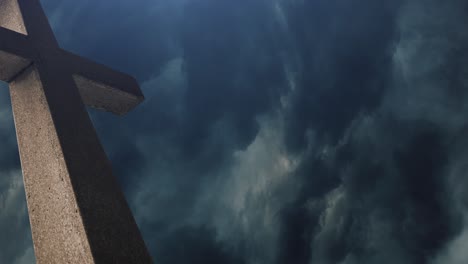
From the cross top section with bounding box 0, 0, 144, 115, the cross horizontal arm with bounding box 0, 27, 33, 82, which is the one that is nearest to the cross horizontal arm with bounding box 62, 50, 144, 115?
the cross top section with bounding box 0, 0, 144, 115

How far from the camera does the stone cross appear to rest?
7.77ft

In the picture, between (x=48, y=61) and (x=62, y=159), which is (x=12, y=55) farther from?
(x=62, y=159)

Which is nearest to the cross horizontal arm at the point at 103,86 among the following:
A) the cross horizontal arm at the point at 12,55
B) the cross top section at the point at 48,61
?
the cross top section at the point at 48,61

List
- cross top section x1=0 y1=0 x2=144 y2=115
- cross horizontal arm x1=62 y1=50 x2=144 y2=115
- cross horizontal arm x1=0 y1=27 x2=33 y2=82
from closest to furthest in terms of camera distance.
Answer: cross horizontal arm x1=0 y1=27 x2=33 y2=82
cross top section x1=0 y1=0 x2=144 y2=115
cross horizontal arm x1=62 y1=50 x2=144 y2=115

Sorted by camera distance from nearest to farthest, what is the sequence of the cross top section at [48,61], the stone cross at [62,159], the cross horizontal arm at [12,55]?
the stone cross at [62,159], the cross horizontal arm at [12,55], the cross top section at [48,61]

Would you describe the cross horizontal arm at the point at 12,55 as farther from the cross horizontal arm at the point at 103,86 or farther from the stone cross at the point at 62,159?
the cross horizontal arm at the point at 103,86

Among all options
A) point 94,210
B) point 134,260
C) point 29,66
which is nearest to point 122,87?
point 29,66

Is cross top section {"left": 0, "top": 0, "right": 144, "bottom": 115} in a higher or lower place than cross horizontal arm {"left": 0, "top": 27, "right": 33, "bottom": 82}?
higher

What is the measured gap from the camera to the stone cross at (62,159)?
2.37 m

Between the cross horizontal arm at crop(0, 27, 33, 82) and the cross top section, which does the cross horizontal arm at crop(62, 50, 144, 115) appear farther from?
the cross horizontal arm at crop(0, 27, 33, 82)

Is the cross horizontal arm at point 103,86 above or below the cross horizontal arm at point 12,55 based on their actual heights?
above

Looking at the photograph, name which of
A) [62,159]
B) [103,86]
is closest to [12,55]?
[103,86]

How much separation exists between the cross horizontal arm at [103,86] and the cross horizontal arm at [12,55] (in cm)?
40

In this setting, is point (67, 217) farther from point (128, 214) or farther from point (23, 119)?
point (23, 119)
